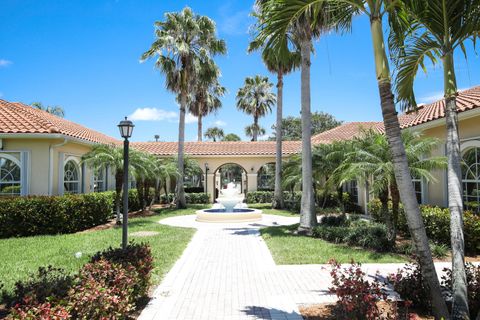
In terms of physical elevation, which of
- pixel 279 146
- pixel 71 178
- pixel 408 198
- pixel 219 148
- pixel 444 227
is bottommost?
pixel 444 227

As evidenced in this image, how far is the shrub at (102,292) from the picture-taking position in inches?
147

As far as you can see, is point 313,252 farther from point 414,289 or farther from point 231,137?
point 231,137

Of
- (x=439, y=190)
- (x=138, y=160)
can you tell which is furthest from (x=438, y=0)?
(x=138, y=160)

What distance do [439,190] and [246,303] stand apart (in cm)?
1048

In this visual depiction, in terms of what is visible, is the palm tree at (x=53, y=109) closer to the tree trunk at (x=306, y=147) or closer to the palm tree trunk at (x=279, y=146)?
the palm tree trunk at (x=279, y=146)

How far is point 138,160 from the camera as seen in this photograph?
17.3 meters

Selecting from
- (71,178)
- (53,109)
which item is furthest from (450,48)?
(53,109)

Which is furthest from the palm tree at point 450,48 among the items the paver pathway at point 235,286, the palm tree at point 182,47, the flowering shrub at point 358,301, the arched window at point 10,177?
the palm tree at point 182,47

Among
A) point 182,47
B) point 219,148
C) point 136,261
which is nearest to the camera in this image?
point 136,261

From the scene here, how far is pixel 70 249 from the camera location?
33.6 feet

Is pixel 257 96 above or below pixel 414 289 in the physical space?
above

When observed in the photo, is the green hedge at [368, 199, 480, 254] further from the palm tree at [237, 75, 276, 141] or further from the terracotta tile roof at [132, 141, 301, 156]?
the palm tree at [237, 75, 276, 141]

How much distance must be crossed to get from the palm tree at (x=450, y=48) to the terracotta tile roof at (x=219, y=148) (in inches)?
866

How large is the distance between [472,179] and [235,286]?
9182 millimetres
